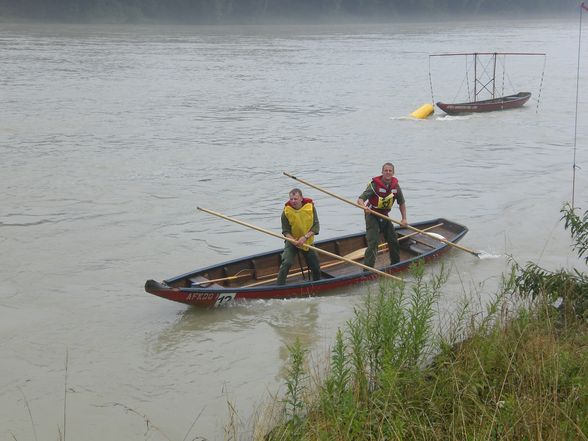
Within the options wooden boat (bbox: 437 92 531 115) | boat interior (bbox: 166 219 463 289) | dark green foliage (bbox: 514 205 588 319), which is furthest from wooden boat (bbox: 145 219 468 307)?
wooden boat (bbox: 437 92 531 115)

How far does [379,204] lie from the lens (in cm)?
1265

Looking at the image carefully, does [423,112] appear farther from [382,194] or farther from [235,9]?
[235,9]

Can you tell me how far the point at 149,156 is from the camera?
23.1 m

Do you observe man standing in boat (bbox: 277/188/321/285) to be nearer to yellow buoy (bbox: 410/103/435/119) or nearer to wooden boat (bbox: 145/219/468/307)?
wooden boat (bbox: 145/219/468/307)

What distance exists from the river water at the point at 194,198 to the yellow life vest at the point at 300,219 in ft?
3.43

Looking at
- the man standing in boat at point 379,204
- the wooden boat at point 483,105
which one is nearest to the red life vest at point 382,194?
the man standing in boat at point 379,204

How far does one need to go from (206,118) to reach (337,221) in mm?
13301

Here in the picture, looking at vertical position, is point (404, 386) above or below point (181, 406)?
above

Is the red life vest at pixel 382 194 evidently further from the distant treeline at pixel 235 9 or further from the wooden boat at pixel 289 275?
the distant treeline at pixel 235 9

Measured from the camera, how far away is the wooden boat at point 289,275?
11.3 m

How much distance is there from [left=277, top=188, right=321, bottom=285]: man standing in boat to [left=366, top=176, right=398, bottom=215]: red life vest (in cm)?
131

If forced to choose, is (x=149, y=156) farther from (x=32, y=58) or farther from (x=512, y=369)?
→ (x=32, y=58)

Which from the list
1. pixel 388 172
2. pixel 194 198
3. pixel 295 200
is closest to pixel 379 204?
pixel 388 172

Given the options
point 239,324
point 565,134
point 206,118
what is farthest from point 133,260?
point 565,134
